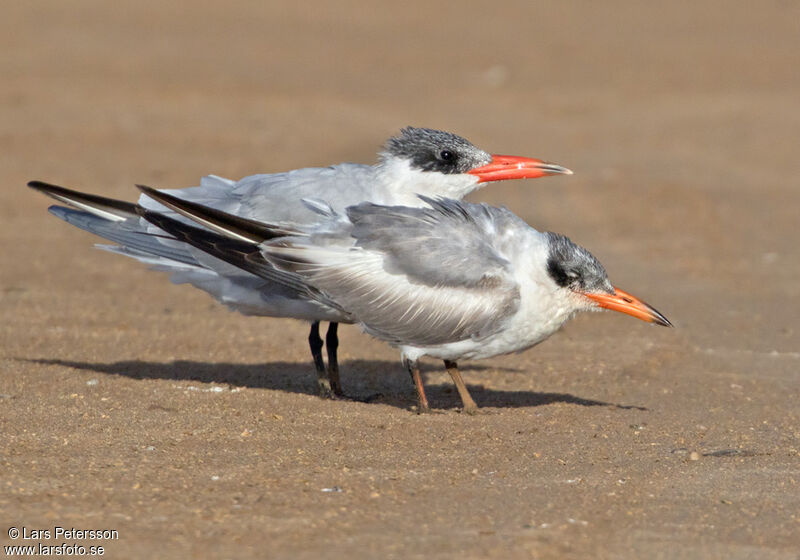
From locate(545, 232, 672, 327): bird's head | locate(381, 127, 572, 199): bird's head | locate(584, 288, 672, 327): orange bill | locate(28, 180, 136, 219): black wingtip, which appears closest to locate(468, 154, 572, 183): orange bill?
locate(381, 127, 572, 199): bird's head

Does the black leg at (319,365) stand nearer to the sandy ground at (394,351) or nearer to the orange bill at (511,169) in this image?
the sandy ground at (394,351)

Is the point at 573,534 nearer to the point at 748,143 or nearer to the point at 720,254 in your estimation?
the point at 720,254

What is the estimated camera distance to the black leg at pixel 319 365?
19.9 feet

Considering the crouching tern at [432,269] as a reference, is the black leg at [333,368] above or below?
below

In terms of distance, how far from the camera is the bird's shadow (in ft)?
20.0

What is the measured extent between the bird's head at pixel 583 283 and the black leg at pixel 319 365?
1.38 metres

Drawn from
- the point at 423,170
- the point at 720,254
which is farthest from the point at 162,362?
the point at 720,254

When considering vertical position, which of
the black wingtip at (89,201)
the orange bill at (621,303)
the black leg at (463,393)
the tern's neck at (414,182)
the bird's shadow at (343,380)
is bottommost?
the bird's shadow at (343,380)

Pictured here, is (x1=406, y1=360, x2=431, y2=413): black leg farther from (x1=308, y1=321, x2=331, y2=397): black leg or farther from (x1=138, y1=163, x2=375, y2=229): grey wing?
(x1=138, y1=163, x2=375, y2=229): grey wing

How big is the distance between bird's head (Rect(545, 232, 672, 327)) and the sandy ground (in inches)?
21.4

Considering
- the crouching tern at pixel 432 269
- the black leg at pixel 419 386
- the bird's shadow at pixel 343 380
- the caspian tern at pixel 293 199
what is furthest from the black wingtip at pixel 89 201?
the black leg at pixel 419 386

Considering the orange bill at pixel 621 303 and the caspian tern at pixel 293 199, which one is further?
the caspian tern at pixel 293 199

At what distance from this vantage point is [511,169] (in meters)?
6.09

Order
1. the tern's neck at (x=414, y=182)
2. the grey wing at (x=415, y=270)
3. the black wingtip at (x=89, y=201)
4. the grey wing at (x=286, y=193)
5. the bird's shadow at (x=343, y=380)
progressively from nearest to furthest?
the grey wing at (x=415, y=270) < the grey wing at (x=286, y=193) < the black wingtip at (x=89, y=201) < the tern's neck at (x=414, y=182) < the bird's shadow at (x=343, y=380)
